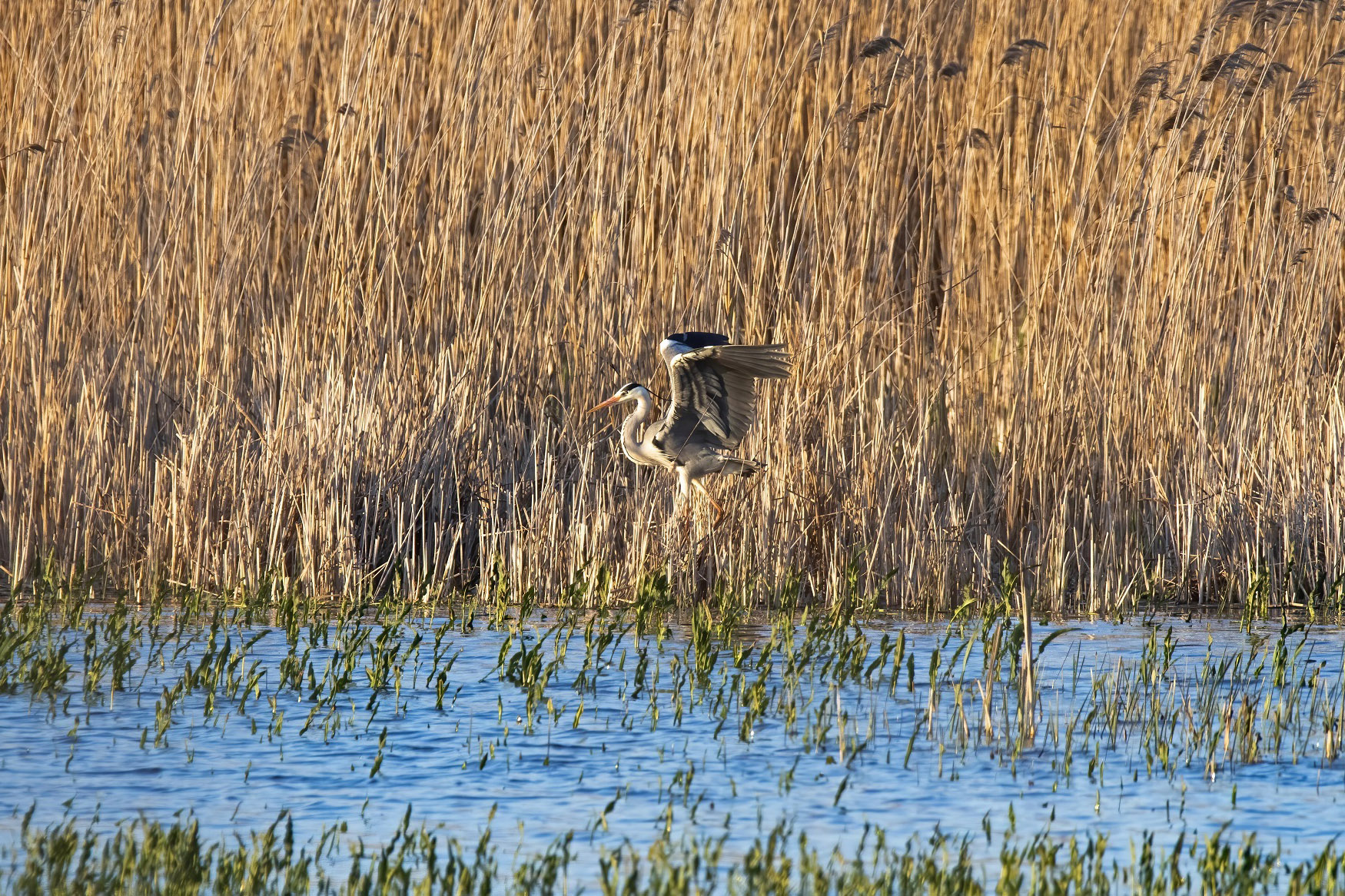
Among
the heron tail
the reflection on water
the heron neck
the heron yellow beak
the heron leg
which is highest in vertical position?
the heron yellow beak

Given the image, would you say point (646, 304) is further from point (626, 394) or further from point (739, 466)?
point (739, 466)

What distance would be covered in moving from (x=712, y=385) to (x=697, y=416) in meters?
0.14

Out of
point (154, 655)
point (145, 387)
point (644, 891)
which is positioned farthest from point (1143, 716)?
point (145, 387)

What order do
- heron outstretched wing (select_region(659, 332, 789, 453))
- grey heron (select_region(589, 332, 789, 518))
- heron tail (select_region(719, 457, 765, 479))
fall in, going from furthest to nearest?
heron tail (select_region(719, 457, 765, 479))
grey heron (select_region(589, 332, 789, 518))
heron outstretched wing (select_region(659, 332, 789, 453))

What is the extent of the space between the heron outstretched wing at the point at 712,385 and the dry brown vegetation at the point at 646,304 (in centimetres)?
21

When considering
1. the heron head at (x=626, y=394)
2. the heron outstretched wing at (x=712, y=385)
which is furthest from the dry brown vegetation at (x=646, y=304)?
the heron head at (x=626, y=394)

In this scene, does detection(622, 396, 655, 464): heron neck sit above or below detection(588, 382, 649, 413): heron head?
below

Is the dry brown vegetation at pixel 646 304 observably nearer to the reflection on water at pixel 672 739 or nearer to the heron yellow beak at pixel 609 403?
the heron yellow beak at pixel 609 403

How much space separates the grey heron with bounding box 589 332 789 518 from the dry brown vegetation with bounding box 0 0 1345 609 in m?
0.16

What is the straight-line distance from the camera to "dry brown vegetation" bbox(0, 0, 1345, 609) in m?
6.27

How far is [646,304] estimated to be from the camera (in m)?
6.84

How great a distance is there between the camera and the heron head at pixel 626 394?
6.28 meters

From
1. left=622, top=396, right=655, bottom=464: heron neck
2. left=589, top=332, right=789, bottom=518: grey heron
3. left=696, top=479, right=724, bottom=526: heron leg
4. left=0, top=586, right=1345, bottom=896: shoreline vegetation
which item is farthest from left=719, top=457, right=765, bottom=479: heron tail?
left=0, top=586, right=1345, bottom=896: shoreline vegetation

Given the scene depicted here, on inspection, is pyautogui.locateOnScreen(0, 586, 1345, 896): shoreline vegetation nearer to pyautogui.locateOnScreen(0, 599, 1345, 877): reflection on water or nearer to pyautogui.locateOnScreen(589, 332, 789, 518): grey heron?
pyautogui.locateOnScreen(0, 599, 1345, 877): reflection on water
